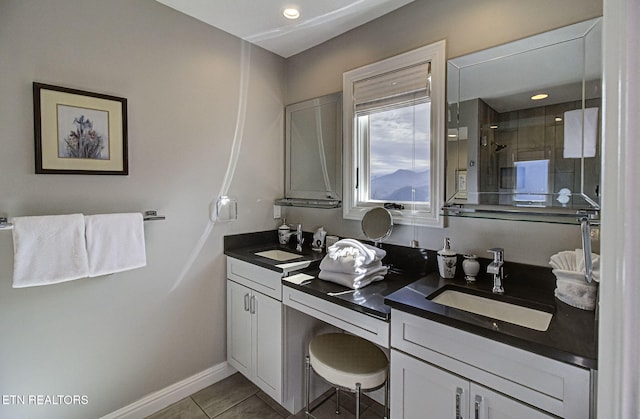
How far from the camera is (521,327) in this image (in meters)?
1.06

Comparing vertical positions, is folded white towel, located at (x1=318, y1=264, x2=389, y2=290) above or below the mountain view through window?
below

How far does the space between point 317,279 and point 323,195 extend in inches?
29.8

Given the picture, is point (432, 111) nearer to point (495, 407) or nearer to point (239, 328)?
point (495, 407)

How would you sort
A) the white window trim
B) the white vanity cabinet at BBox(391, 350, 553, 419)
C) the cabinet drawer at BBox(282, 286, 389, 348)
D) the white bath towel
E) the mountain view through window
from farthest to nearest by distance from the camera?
the mountain view through window < the white window trim < the cabinet drawer at BBox(282, 286, 389, 348) < the white bath towel < the white vanity cabinet at BBox(391, 350, 553, 419)

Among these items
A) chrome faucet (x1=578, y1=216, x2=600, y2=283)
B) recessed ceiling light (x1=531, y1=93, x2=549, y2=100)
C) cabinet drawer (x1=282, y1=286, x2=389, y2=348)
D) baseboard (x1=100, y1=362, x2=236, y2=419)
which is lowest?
baseboard (x1=100, y1=362, x2=236, y2=419)

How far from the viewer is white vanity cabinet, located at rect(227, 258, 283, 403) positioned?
1822 mm

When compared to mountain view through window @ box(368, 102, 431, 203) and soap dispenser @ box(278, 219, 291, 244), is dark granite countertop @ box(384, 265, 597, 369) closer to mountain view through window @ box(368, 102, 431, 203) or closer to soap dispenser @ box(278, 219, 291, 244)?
mountain view through window @ box(368, 102, 431, 203)

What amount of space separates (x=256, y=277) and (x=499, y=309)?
1336 millimetres

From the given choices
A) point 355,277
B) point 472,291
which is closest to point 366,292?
point 355,277

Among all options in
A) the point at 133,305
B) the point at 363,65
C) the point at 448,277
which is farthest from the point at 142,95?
the point at 448,277

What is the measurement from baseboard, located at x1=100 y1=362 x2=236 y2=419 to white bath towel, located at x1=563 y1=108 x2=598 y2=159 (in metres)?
2.42

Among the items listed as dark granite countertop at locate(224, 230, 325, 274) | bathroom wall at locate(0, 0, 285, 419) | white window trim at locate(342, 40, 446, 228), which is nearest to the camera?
bathroom wall at locate(0, 0, 285, 419)

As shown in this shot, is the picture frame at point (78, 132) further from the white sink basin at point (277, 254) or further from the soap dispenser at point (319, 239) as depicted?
the soap dispenser at point (319, 239)

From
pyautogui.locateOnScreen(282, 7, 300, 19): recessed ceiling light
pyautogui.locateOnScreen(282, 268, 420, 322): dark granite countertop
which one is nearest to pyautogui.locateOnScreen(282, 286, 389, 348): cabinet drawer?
pyautogui.locateOnScreen(282, 268, 420, 322): dark granite countertop
